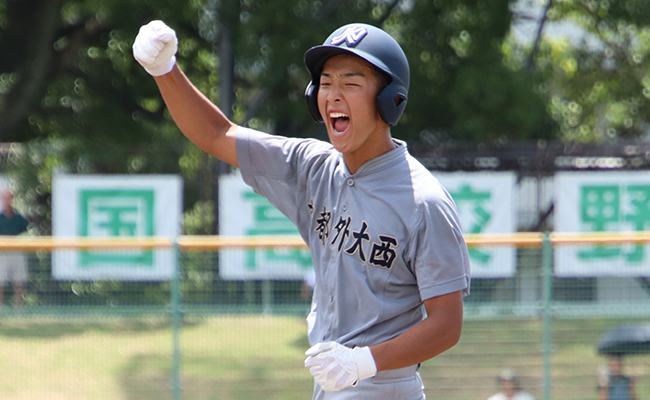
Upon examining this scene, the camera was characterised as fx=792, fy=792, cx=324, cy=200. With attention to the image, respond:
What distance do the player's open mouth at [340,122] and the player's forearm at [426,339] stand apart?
54 cm

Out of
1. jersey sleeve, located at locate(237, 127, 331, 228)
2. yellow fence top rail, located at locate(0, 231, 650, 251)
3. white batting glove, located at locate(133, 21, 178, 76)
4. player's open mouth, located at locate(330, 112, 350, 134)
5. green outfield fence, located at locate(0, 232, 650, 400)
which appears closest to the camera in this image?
player's open mouth, located at locate(330, 112, 350, 134)

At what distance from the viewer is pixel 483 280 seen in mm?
7531

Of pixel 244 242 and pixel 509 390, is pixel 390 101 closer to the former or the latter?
pixel 244 242

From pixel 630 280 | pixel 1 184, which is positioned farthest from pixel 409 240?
pixel 1 184

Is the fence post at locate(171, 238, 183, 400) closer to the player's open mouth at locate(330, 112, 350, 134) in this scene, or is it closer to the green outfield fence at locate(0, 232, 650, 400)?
the green outfield fence at locate(0, 232, 650, 400)

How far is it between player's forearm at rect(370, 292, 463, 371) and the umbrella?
488cm

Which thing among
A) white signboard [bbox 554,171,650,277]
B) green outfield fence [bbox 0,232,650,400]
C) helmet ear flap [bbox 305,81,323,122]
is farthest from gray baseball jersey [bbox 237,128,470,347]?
white signboard [bbox 554,171,650,277]

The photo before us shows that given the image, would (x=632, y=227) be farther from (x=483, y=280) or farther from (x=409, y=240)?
(x=409, y=240)

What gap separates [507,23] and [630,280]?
550cm

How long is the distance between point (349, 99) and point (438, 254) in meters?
0.50

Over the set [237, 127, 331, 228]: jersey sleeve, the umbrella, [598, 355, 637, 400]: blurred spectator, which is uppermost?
[237, 127, 331, 228]: jersey sleeve

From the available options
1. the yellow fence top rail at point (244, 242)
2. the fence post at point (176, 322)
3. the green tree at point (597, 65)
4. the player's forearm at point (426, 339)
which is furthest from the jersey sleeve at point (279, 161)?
the green tree at point (597, 65)

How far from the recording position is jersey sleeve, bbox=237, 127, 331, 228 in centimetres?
251

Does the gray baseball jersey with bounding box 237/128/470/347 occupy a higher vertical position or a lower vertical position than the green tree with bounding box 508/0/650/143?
lower
